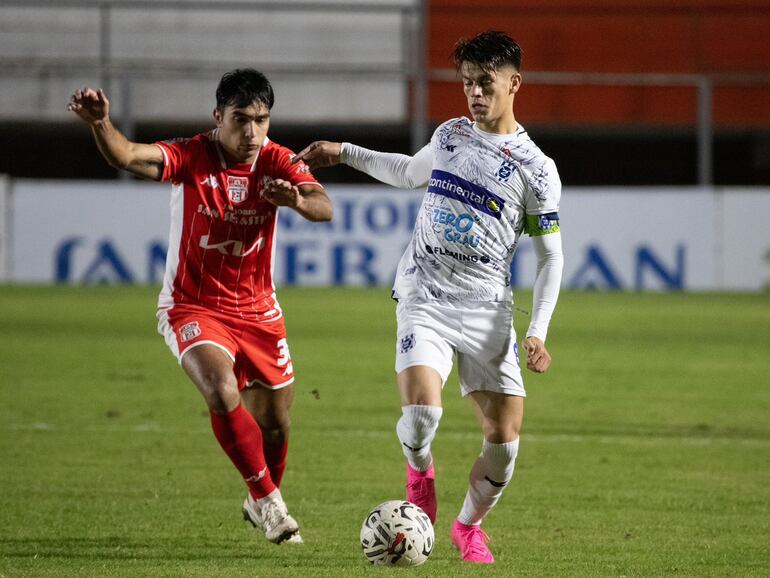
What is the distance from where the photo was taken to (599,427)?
9789 mm

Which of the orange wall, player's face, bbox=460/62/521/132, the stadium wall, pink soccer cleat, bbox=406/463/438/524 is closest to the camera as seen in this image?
player's face, bbox=460/62/521/132

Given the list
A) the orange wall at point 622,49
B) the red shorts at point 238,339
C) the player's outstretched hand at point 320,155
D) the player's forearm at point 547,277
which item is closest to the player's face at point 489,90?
the player's forearm at point 547,277

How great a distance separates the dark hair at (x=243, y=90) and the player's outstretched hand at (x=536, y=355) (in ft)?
4.71

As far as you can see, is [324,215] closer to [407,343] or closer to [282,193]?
[282,193]

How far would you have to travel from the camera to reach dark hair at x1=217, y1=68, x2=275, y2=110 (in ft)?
18.9

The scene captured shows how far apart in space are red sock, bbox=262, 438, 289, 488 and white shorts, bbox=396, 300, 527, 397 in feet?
3.31

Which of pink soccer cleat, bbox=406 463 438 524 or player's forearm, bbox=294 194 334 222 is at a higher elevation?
player's forearm, bbox=294 194 334 222

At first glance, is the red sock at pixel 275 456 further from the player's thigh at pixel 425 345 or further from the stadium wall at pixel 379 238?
the stadium wall at pixel 379 238

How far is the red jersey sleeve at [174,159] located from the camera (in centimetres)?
581

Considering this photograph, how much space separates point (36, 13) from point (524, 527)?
2059 cm

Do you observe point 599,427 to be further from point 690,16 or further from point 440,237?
point 690,16

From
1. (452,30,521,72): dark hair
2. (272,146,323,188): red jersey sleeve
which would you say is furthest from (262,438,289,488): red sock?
(452,30,521,72): dark hair

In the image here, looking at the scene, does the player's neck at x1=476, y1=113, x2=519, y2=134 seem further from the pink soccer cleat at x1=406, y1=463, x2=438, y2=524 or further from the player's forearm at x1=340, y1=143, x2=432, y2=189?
the pink soccer cleat at x1=406, y1=463, x2=438, y2=524

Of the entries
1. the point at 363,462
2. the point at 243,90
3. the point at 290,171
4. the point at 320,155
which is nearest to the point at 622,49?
the point at 363,462
